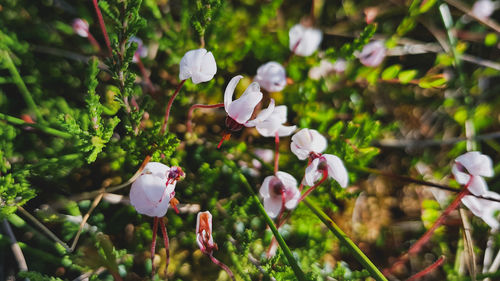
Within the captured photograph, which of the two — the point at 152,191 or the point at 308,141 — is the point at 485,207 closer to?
the point at 308,141

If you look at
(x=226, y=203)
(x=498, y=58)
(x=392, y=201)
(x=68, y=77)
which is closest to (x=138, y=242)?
(x=226, y=203)

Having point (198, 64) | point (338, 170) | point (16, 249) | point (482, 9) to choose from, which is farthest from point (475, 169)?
point (16, 249)

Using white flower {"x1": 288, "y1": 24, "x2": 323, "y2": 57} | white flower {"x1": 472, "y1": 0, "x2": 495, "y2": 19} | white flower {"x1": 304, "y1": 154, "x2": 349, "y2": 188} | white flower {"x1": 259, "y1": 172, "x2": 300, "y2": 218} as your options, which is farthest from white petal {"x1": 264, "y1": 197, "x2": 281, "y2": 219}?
white flower {"x1": 472, "y1": 0, "x2": 495, "y2": 19}

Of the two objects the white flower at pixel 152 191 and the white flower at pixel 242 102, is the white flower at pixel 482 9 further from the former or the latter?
the white flower at pixel 152 191

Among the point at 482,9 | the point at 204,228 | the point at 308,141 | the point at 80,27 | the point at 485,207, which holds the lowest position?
the point at 485,207

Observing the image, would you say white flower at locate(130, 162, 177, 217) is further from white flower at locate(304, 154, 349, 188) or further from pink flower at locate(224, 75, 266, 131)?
white flower at locate(304, 154, 349, 188)

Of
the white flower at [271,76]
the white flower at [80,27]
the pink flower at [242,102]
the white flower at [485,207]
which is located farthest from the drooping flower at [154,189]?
the white flower at [485,207]
